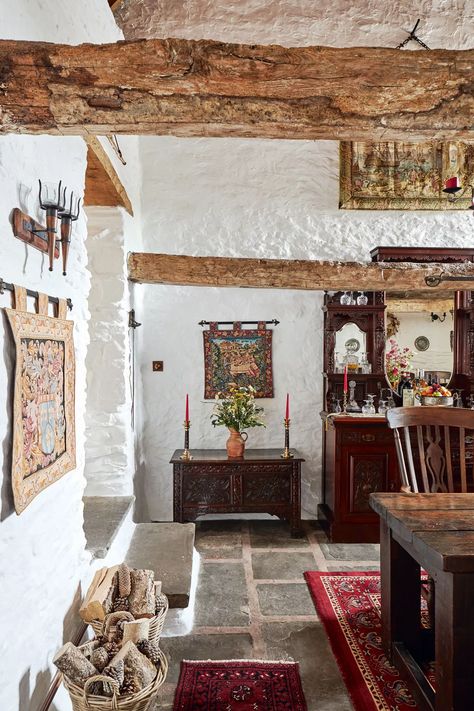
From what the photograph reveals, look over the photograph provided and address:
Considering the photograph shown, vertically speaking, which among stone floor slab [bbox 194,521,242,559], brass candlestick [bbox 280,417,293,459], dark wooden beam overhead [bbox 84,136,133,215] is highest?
dark wooden beam overhead [bbox 84,136,133,215]

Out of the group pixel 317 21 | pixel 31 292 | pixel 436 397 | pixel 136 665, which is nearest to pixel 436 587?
pixel 136 665

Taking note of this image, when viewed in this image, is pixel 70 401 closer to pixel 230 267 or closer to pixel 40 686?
pixel 40 686

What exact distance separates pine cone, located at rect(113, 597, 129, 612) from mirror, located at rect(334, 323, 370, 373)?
2.98m

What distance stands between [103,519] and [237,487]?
147cm

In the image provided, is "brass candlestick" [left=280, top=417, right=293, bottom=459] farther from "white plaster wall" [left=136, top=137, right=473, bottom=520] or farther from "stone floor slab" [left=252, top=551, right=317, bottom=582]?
"stone floor slab" [left=252, top=551, right=317, bottom=582]

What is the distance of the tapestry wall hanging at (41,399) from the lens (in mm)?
1612

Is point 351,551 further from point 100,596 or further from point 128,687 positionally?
point 128,687

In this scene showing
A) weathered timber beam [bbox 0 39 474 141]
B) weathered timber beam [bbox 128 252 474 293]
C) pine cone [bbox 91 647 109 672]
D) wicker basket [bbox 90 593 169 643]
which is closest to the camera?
weathered timber beam [bbox 0 39 474 141]

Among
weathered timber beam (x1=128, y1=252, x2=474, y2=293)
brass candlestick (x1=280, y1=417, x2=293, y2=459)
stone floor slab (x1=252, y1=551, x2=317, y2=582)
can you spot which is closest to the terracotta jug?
brass candlestick (x1=280, y1=417, x2=293, y2=459)

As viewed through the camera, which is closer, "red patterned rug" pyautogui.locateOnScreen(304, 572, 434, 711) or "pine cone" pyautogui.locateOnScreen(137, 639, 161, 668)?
"pine cone" pyautogui.locateOnScreen(137, 639, 161, 668)

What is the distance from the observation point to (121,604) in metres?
2.36

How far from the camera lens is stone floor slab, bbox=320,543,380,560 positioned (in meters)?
3.84

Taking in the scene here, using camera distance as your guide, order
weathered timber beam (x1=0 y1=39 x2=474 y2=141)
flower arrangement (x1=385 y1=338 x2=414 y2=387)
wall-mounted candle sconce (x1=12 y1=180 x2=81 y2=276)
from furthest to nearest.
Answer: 1. flower arrangement (x1=385 y1=338 x2=414 y2=387)
2. wall-mounted candle sconce (x1=12 y1=180 x2=81 y2=276)
3. weathered timber beam (x1=0 y1=39 x2=474 y2=141)

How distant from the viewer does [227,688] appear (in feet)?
7.50
